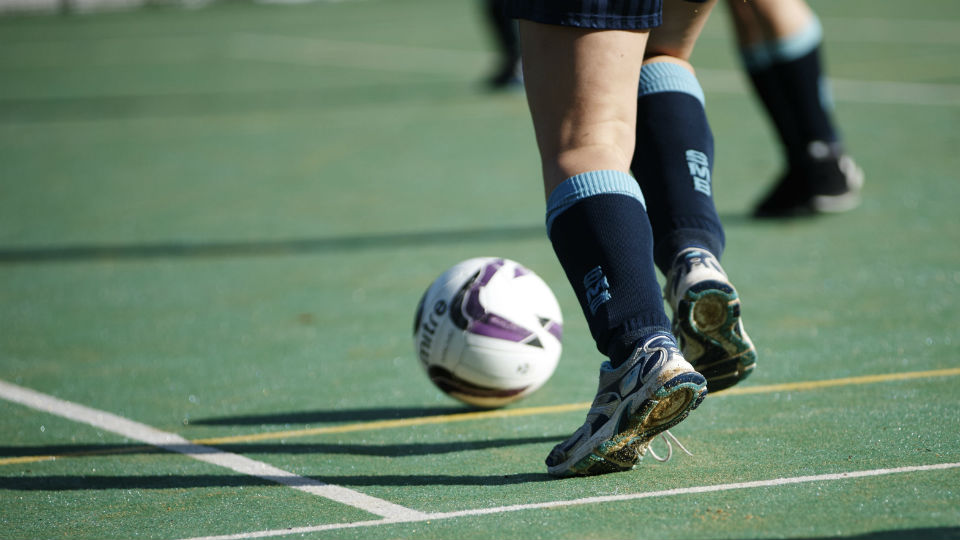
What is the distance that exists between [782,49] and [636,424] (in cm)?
374

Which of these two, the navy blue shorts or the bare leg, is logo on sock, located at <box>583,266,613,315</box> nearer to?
the bare leg

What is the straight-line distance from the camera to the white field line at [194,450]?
2.70 m

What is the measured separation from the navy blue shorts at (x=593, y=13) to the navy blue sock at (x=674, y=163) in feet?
1.75

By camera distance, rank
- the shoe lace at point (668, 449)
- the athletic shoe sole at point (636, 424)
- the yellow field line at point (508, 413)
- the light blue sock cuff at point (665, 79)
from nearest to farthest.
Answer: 1. the athletic shoe sole at point (636, 424)
2. the shoe lace at point (668, 449)
3. the light blue sock cuff at point (665, 79)
4. the yellow field line at point (508, 413)

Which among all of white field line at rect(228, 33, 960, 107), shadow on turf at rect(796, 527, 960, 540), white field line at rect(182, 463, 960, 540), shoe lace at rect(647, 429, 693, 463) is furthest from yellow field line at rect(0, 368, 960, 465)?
white field line at rect(228, 33, 960, 107)

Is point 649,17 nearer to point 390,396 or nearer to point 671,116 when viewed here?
point 671,116

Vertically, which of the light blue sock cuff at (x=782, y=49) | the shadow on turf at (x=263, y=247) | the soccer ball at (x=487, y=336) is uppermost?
the soccer ball at (x=487, y=336)

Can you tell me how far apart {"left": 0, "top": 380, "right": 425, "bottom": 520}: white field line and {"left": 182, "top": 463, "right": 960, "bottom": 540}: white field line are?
0.06m

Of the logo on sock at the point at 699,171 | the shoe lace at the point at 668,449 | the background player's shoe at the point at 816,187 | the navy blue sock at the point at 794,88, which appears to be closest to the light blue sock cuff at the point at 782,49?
the navy blue sock at the point at 794,88

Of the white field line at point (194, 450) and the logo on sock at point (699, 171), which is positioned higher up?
the logo on sock at point (699, 171)

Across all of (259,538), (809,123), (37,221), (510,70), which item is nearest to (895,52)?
(510,70)

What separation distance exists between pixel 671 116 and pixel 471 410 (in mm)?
1058

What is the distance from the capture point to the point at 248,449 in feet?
10.7

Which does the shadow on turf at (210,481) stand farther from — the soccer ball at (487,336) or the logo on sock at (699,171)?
the logo on sock at (699,171)
